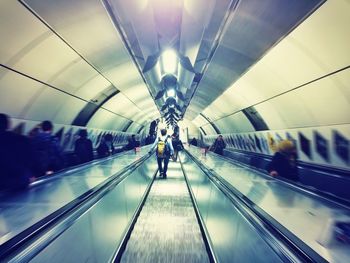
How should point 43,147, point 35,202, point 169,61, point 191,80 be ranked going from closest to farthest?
point 35,202, point 43,147, point 169,61, point 191,80

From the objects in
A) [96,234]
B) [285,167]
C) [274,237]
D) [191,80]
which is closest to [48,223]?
[96,234]

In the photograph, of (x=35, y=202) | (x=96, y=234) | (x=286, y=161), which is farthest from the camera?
(x=286, y=161)

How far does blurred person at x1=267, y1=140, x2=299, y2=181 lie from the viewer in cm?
568

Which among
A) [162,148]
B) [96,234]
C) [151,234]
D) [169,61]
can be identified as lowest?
[151,234]

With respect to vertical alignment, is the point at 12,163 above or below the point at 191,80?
below

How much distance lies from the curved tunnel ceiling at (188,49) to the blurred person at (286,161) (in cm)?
144

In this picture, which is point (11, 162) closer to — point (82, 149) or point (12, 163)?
point (12, 163)

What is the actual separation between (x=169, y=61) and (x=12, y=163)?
192 inches

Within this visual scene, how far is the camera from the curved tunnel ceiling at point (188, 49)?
12.9 feet

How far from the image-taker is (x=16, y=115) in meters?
6.86

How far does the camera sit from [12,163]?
4543 millimetres

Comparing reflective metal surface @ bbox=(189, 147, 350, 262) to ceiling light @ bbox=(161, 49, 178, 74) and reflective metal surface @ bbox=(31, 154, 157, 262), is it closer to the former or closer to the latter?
reflective metal surface @ bbox=(31, 154, 157, 262)

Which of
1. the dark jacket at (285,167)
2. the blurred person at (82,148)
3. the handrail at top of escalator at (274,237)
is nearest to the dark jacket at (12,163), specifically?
the handrail at top of escalator at (274,237)

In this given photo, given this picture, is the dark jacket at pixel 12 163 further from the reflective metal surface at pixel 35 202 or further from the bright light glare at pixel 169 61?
the bright light glare at pixel 169 61
